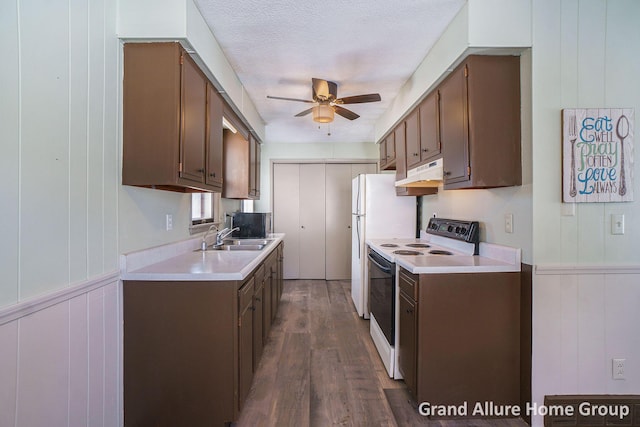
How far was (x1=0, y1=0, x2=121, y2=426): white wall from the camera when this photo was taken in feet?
3.32

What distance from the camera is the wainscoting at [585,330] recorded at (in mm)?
1682

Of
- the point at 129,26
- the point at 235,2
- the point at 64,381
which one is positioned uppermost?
the point at 235,2

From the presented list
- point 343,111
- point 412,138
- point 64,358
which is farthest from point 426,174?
point 64,358

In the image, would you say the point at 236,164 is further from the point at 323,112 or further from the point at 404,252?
the point at 404,252

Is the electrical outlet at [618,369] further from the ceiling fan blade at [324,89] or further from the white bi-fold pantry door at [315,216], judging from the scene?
the white bi-fold pantry door at [315,216]

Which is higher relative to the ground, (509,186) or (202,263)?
(509,186)

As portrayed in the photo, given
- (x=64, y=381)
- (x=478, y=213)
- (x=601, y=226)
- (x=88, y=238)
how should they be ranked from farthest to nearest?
1. (x=478, y=213)
2. (x=601, y=226)
3. (x=88, y=238)
4. (x=64, y=381)

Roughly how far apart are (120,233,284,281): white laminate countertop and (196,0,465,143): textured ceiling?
151 cm

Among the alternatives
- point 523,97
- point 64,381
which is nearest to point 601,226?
point 523,97

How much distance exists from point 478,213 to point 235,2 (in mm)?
2131

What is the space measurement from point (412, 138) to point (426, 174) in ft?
1.76

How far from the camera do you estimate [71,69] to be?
1252 millimetres

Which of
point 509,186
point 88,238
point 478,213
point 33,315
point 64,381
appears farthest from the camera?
point 478,213

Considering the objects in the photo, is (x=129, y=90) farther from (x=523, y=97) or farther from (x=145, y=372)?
(x=523, y=97)
